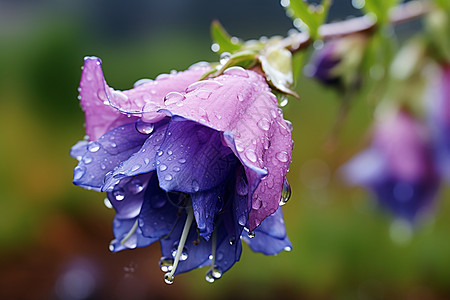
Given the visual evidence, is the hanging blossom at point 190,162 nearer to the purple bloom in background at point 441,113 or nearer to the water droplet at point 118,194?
the water droplet at point 118,194

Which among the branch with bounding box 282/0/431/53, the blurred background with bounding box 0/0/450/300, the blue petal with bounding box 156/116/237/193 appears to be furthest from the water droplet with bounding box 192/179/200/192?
the blurred background with bounding box 0/0/450/300

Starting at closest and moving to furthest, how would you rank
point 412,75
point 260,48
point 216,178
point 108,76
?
point 216,178, point 260,48, point 412,75, point 108,76

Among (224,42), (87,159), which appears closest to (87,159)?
(87,159)

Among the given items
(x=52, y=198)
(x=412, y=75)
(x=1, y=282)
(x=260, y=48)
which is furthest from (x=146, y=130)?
(x=52, y=198)

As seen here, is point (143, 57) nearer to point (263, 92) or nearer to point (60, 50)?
point (60, 50)

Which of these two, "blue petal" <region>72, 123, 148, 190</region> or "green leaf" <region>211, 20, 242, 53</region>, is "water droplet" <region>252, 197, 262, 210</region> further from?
"green leaf" <region>211, 20, 242, 53</region>

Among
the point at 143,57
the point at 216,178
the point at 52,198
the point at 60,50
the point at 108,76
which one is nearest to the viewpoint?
the point at 216,178

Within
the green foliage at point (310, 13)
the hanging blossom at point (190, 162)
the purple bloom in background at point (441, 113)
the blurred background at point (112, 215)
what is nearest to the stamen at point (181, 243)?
the hanging blossom at point (190, 162)
